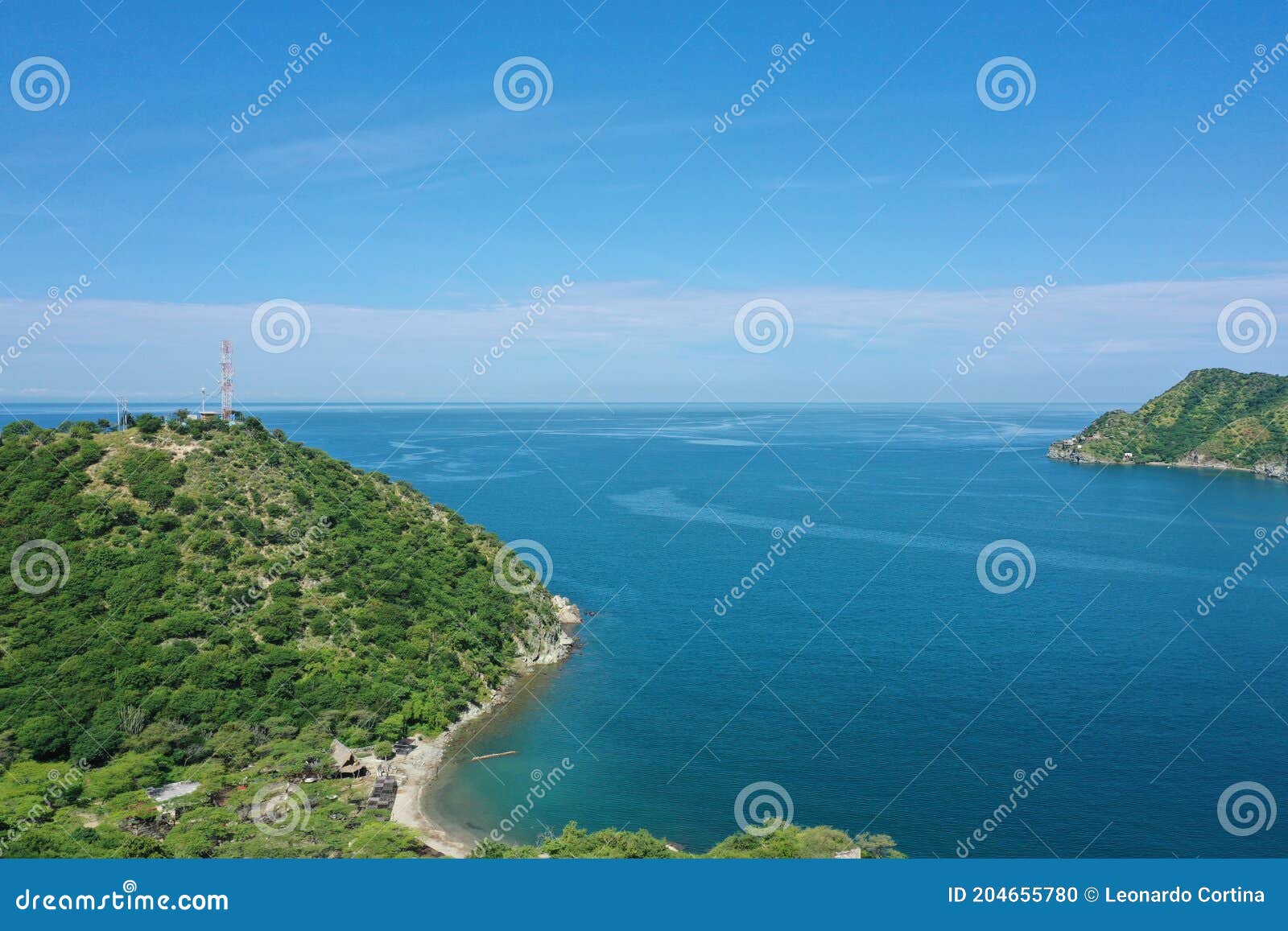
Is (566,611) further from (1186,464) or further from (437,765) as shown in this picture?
(1186,464)

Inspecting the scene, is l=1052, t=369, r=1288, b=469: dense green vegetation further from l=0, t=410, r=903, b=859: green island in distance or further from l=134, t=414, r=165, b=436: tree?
l=134, t=414, r=165, b=436: tree

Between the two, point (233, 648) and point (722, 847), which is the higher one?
point (233, 648)

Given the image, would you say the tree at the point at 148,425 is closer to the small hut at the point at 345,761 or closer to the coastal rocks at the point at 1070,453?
the small hut at the point at 345,761

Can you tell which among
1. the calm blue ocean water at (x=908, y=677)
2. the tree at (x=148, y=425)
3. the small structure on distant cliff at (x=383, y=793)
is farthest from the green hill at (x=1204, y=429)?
the tree at (x=148, y=425)

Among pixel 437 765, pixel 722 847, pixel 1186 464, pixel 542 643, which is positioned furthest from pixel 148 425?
pixel 1186 464

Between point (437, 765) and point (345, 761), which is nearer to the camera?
point (345, 761)

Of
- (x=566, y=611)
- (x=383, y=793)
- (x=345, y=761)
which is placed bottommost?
(x=383, y=793)
